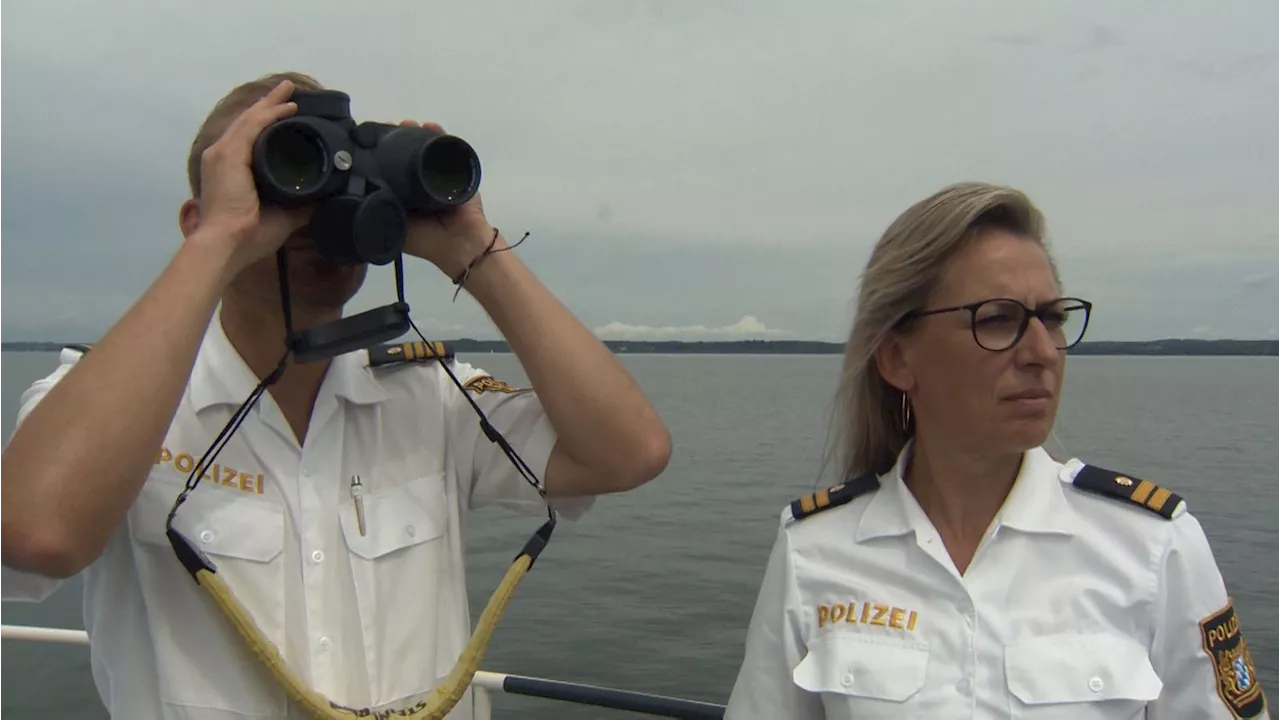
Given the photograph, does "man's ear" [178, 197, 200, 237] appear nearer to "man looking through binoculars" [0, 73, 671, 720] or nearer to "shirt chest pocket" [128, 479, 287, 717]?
"man looking through binoculars" [0, 73, 671, 720]

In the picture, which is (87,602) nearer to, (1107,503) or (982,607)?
(982,607)

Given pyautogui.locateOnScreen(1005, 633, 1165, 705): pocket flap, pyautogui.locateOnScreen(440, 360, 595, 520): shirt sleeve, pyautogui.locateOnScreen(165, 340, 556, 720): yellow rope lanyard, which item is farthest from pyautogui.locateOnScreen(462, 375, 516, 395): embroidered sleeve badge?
pyautogui.locateOnScreen(1005, 633, 1165, 705): pocket flap

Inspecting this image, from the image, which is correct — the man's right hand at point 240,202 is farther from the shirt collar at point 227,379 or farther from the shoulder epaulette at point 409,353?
the shoulder epaulette at point 409,353

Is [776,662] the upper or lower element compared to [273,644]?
lower

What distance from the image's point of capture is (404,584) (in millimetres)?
1569

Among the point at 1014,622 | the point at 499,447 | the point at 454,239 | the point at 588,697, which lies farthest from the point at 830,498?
the point at 454,239

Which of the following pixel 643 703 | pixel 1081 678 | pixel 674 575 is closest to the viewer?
pixel 1081 678

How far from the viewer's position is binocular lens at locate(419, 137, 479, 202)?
1468 mm

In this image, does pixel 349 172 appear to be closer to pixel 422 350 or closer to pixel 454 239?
pixel 454 239

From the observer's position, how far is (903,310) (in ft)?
5.59

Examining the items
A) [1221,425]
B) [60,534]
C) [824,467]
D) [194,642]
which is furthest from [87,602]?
[1221,425]

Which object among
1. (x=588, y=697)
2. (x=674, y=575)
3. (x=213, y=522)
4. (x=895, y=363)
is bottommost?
(x=674, y=575)

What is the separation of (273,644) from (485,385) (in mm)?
590

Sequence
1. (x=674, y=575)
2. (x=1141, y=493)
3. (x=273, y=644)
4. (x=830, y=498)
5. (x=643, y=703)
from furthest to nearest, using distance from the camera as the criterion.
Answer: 1. (x=674, y=575)
2. (x=643, y=703)
3. (x=830, y=498)
4. (x=1141, y=493)
5. (x=273, y=644)
